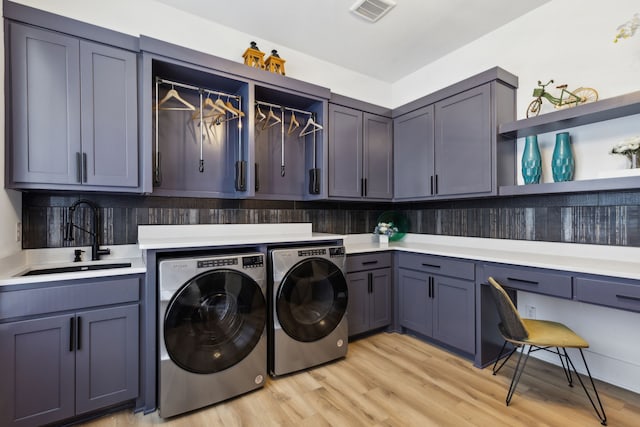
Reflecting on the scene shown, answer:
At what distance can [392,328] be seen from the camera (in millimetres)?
3076

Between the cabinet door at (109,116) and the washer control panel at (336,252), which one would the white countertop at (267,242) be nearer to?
the washer control panel at (336,252)

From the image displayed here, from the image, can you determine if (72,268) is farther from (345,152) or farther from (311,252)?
(345,152)

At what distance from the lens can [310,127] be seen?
3.01 metres

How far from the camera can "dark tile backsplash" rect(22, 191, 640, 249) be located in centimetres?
204

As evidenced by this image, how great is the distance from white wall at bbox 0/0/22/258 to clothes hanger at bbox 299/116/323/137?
206 cm

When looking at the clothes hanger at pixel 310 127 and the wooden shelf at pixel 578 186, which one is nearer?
the wooden shelf at pixel 578 186

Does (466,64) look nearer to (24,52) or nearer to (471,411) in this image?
(471,411)

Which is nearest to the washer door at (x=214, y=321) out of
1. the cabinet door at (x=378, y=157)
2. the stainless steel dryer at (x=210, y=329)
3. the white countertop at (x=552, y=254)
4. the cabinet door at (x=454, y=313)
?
the stainless steel dryer at (x=210, y=329)

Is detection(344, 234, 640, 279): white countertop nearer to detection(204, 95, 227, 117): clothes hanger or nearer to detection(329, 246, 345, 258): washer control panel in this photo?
detection(329, 246, 345, 258): washer control panel

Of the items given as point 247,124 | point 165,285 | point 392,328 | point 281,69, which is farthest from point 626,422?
point 281,69

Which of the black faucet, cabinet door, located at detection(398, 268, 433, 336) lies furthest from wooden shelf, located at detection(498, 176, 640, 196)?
the black faucet

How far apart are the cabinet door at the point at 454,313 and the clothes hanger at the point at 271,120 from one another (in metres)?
2.06

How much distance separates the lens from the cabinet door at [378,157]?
3.21m

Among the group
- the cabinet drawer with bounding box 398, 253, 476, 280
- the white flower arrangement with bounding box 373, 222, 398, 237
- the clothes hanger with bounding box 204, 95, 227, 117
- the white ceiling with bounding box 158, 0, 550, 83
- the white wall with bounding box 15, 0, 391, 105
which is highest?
the white ceiling with bounding box 158, 0, 550, 83
